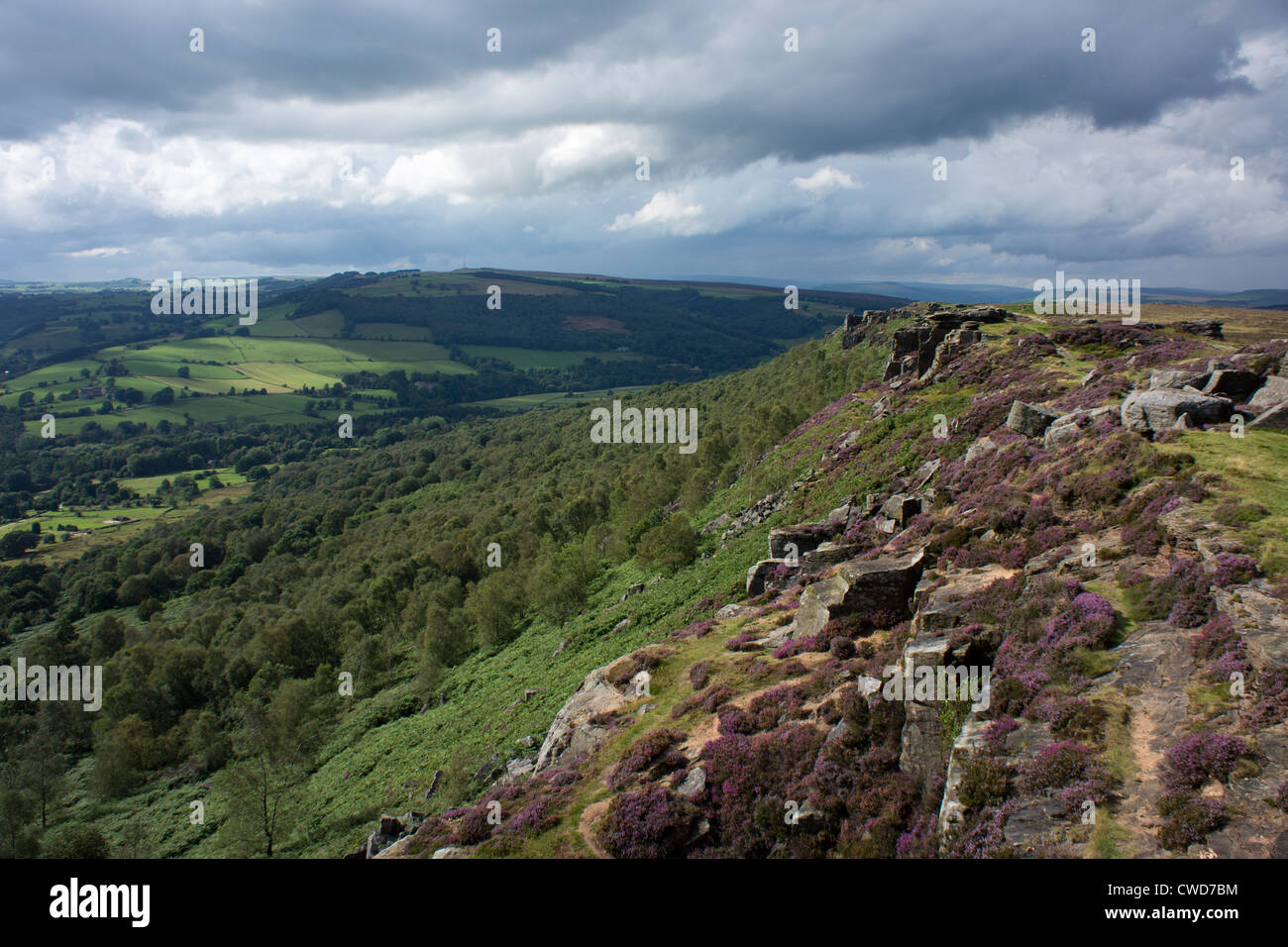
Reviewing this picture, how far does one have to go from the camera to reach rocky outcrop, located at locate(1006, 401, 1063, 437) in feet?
118

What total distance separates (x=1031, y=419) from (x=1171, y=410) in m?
9.33

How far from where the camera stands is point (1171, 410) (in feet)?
89.6

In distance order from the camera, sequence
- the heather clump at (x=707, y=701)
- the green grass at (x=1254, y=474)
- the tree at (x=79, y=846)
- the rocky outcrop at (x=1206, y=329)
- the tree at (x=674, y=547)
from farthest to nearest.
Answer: the rocky outcrop at (x=1206, y=329)
the tree at (x=674, y=547)
the tree at (x=79, y=846)
the heather clump at (x=707, y=701)
the green grass at (x=1254, y=474)

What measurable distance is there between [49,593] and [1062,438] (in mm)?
172834

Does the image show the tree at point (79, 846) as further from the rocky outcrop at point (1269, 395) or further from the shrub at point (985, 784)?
the rocky outcrop at point (1269, 395)

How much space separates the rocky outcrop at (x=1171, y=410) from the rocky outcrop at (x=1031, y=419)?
6366mm

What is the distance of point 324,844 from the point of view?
35.9 metres

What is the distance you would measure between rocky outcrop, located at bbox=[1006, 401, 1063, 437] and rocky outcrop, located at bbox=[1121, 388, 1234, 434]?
6.37m

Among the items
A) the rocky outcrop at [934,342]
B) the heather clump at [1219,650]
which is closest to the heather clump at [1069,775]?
the heather clump at [1219,650]

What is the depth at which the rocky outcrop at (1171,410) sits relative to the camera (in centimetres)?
2703

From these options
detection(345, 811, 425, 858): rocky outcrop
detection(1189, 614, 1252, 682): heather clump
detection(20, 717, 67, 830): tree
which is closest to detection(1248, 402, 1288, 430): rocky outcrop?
detection(1189, 614, 1252, 682): heather clump

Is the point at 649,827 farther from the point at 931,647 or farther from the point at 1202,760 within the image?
the point at 1202,760

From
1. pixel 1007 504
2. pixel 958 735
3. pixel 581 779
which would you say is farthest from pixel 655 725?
pixel 1007 504

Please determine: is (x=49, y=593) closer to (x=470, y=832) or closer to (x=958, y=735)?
(x=470, y=832)
